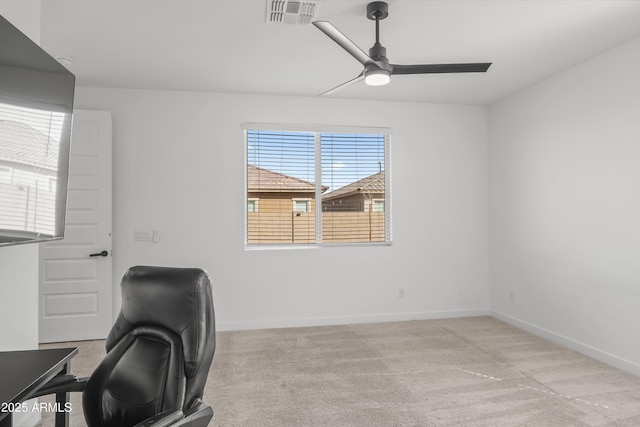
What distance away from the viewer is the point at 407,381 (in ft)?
9.78

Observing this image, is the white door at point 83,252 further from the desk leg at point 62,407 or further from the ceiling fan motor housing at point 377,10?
the ceiling fan motor housing at point 377,10

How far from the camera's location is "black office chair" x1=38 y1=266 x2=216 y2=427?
146 cm

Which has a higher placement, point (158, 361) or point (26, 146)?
point (26, 146)

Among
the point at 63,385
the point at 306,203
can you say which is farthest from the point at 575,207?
the point at 63,385

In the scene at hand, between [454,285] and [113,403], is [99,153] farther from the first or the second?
[454,285]

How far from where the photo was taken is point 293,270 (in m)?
4.51

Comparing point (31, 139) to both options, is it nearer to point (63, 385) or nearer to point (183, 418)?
point (63, 385)

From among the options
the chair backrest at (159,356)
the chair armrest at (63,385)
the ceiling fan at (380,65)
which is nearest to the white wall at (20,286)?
the chair armrest at (63,385)

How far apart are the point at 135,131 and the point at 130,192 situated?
66 cm

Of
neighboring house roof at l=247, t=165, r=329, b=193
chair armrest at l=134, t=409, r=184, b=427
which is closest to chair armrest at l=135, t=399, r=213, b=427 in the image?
chair armrest at l=134, t=409, r=184, b=427

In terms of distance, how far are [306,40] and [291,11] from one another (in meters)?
0.49

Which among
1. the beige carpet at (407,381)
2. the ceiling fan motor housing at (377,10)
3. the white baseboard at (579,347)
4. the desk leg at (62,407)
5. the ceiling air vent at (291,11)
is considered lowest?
the beige carpet at (407,381)

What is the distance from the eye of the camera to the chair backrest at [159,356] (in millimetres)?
1465

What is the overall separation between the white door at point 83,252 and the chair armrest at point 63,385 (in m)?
2.68
